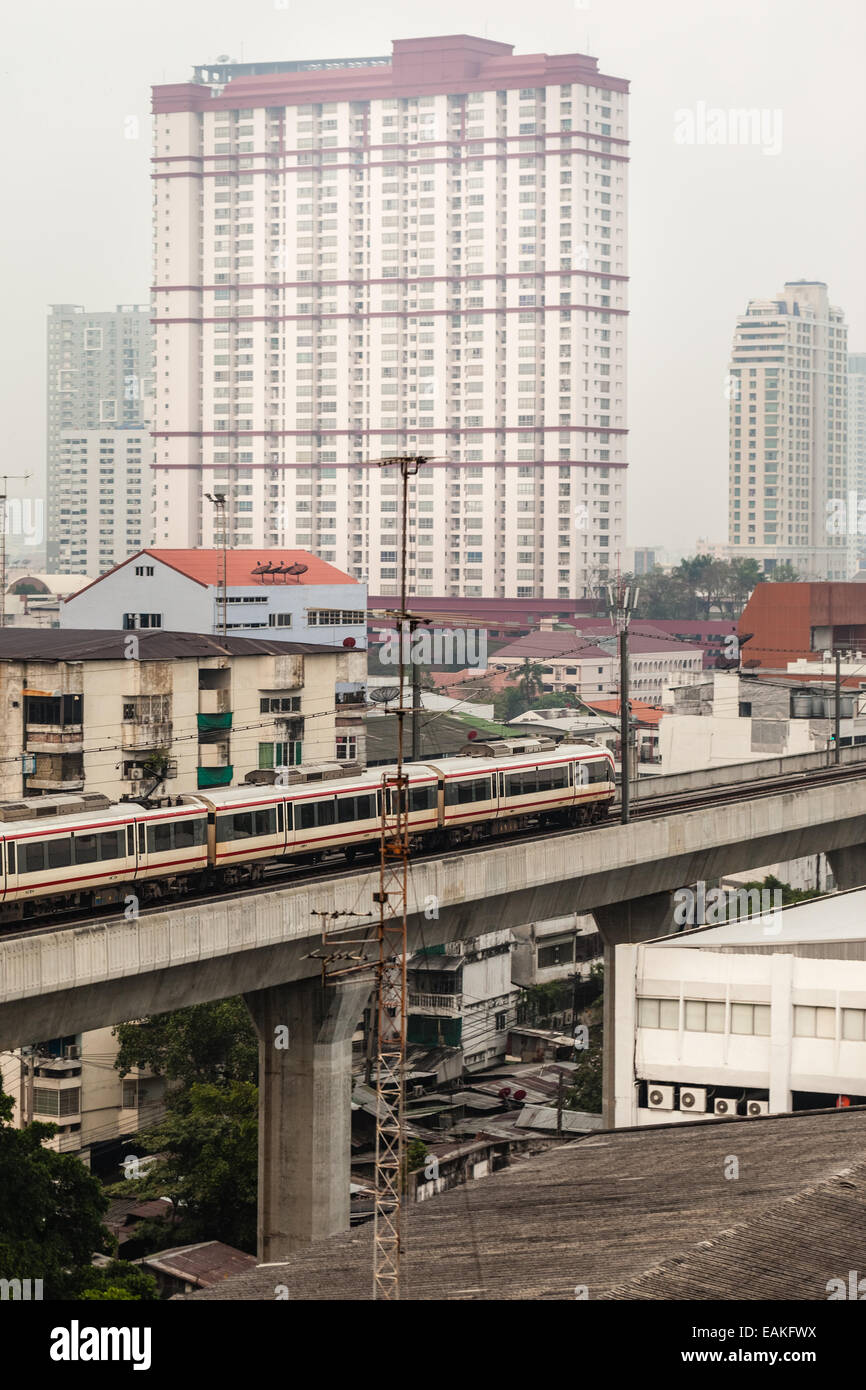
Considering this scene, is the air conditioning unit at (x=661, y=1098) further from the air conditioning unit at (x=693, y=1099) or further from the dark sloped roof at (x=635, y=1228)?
the dark sloped roof at (x=635, y=1228)

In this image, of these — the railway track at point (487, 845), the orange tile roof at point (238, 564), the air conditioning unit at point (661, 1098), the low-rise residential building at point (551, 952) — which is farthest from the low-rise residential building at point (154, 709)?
the air conditioning unit at point (661, 1098)

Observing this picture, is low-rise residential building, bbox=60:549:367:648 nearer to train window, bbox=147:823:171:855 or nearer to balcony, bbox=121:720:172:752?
balcony, bbox=121:720:172:752

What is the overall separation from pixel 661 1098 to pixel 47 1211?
12.4 m

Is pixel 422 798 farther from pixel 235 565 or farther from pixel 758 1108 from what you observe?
pixel 235 565

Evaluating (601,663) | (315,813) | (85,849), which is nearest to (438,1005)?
(315,813)

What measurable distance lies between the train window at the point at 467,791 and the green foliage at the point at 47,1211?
11.5m

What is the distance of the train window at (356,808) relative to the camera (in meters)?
39.2

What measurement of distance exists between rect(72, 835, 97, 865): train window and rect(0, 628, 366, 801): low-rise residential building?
21.6m

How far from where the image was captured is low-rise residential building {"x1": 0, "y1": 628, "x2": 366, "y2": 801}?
2240 inches

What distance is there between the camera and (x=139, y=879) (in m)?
34.6

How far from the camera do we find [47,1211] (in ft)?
119

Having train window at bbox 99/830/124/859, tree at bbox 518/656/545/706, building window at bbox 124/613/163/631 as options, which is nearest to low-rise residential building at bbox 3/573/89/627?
Result: building window at bbox 124/613/163/631

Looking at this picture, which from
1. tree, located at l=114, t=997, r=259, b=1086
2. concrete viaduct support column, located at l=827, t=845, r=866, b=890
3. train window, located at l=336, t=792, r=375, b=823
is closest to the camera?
train window, located at l=336, t=792, r=375, b=823
